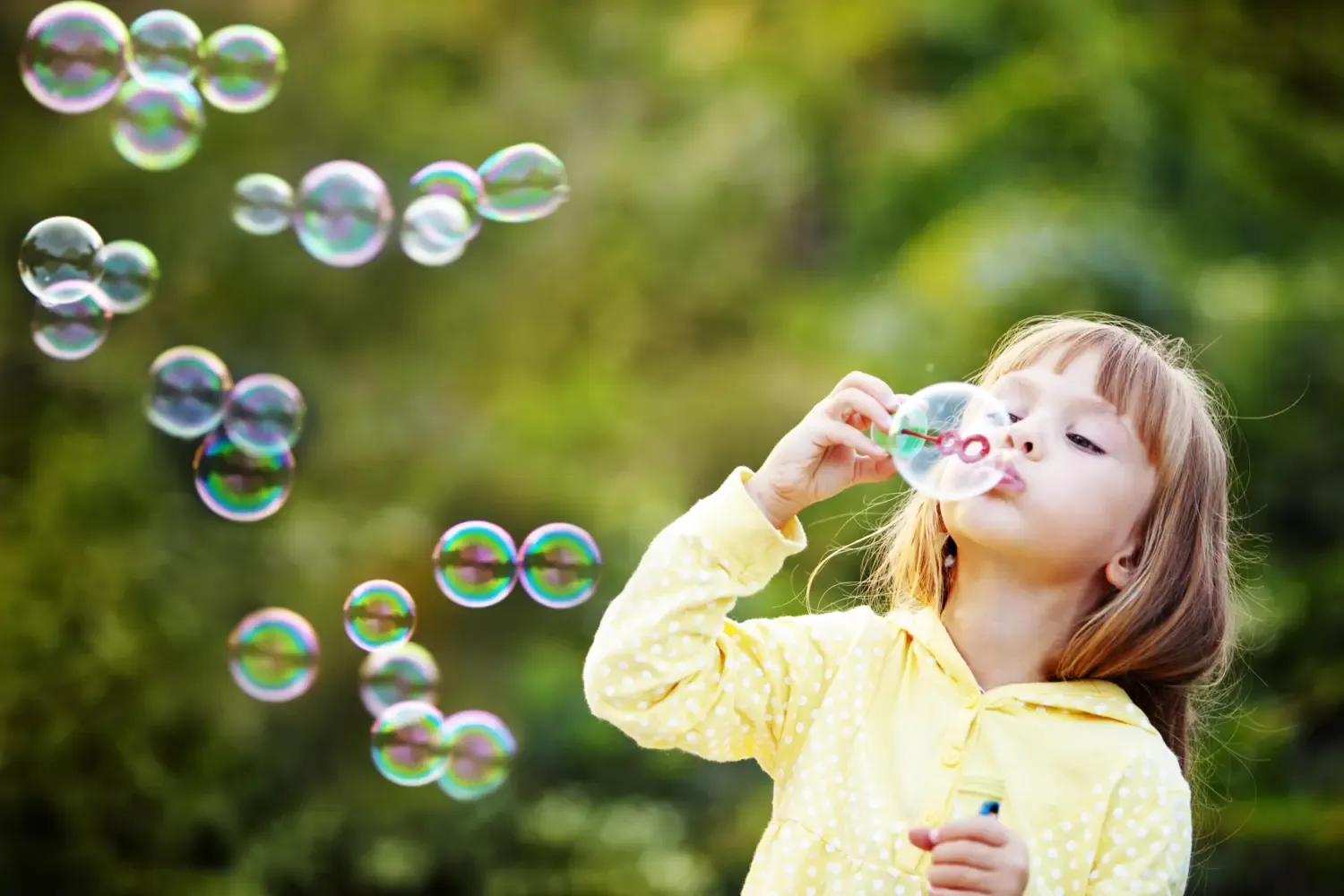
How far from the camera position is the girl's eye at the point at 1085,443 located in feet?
5.56

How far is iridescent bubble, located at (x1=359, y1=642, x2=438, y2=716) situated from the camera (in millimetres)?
2738

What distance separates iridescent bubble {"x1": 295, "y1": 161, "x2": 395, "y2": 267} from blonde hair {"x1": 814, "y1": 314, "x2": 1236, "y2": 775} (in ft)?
4.33

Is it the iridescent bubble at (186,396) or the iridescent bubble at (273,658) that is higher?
the iridescent bubble at (186,396)

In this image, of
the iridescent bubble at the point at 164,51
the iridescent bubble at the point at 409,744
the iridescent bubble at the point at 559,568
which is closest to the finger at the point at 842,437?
the iridescent bubble at the point at 559,568

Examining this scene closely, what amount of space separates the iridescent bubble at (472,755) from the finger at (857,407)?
3.55 feet

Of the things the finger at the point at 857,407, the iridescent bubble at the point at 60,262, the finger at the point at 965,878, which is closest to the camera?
the finger at the point at 965,878

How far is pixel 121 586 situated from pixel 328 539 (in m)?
0.68

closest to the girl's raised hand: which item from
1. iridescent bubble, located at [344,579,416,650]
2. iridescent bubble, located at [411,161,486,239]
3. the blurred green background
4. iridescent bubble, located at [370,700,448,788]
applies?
iridescent bubble, located at [344,579,416,650]

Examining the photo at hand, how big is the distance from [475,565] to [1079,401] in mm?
968

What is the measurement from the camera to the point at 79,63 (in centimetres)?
277

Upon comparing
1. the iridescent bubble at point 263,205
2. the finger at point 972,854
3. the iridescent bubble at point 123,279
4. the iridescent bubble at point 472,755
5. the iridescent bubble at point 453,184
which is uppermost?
the iridescent bubble at point 453,184

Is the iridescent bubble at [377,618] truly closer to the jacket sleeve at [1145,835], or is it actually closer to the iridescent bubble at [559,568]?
the iridescent bubble at [559,568]

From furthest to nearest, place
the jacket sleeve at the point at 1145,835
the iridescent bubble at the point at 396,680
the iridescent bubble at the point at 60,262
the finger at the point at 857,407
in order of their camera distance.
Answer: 1. the iridescent bubble at the point at 396,680
2. the iridescent bubble at the point at 60,262
3. the finger at the point at 857,407
4. the jacket sleeve at the point at 1145,835

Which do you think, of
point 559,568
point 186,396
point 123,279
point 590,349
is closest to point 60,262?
point 123,279
